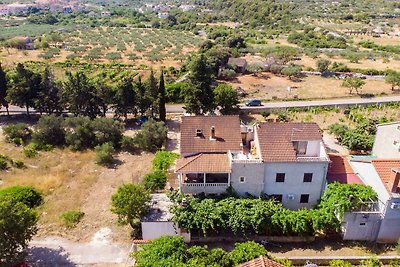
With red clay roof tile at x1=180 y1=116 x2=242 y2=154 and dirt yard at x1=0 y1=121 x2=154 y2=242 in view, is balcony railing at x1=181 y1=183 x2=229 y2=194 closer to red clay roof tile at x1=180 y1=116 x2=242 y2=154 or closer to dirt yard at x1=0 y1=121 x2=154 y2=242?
red clay roof tile at x1=180 y1=116 x2=242 y2=154

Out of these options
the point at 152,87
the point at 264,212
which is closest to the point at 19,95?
the point at 152,87

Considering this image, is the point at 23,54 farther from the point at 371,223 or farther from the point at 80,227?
the point at 371,223

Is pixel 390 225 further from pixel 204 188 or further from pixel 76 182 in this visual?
pixel 76 182

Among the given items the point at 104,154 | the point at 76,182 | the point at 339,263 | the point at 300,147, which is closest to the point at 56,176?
the point at 76,182

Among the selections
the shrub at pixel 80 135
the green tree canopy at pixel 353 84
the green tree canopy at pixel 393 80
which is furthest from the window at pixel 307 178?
the green tree canopy at pixel 393 80

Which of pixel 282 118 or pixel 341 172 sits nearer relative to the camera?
pixel 341 172

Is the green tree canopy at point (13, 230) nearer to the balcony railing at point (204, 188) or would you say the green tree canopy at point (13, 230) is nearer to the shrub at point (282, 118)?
the balcony railing at point (204, 188)

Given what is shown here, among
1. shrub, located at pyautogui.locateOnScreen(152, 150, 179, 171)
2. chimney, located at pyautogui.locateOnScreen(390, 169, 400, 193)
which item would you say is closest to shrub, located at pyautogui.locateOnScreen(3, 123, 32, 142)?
shrub, located at pyautogui.locateOnScreen(152, 150, 179, 171)

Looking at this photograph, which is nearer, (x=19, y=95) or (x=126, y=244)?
(x=126, y=244)
